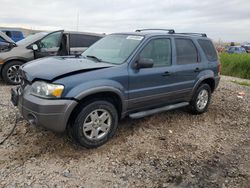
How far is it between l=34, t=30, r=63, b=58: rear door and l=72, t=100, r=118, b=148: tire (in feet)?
14.8

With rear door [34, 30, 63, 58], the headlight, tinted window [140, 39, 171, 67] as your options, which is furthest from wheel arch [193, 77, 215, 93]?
rear door [34, 30, 63, 58]

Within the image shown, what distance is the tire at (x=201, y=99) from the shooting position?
5.69 meters

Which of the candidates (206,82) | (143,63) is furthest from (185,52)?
(143,63)

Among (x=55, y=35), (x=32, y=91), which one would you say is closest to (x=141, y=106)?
(x=32, y=91)

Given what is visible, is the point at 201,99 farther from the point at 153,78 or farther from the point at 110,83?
the point at 110,83

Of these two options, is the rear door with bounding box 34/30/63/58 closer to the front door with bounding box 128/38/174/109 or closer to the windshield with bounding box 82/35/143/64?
the windshield with bounding box 82/35/143/64

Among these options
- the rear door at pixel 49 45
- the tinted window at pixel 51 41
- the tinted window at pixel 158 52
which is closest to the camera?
the tinted window at pixel 158 52

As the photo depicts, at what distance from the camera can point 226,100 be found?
285 inches

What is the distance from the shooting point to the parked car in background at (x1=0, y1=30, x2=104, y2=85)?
296 inches

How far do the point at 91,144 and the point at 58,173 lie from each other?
699mm

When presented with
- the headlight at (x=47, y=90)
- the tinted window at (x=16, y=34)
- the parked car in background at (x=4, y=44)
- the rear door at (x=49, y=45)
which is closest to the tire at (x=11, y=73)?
the parked car in background at (x=4, y=44)

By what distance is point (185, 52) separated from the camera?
17.3ft

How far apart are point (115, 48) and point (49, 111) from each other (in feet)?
5.79

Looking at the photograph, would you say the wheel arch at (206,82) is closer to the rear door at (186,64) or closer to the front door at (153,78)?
the rear door at (186,64)
